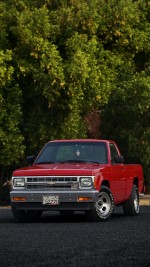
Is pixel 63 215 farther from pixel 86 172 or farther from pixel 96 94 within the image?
pixel 96 94

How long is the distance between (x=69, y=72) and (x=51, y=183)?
38.2 ft

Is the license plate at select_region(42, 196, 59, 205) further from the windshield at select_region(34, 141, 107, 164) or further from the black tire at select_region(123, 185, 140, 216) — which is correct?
the black tire at select_region(123, 185, 140, 216)

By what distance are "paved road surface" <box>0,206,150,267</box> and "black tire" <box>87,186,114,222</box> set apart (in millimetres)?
220

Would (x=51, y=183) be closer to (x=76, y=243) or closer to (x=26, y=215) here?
(x=26, y=215)

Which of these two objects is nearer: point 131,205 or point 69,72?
point 131,205

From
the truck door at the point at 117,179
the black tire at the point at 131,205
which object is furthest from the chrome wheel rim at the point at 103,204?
the black tire at the point at 131,205

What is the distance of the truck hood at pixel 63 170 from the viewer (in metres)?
20.1

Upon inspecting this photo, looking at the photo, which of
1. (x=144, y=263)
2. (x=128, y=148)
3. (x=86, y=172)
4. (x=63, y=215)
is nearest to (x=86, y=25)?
(x=128, y=148)

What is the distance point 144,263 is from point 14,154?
69.5ft

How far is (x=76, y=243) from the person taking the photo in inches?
586

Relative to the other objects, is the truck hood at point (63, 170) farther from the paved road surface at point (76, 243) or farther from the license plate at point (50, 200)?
the paved road surface at point (76, 243)

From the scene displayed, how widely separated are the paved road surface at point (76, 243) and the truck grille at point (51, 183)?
0.77 meters

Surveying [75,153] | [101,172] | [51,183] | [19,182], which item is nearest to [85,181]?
[101,172]

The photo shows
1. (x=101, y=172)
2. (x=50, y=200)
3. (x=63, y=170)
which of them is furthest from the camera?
(x=101, y=172)
